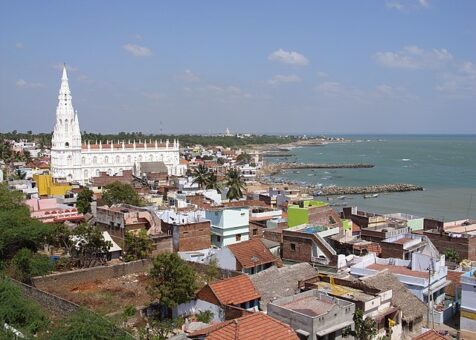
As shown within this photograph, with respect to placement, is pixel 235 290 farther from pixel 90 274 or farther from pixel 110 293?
pixel 90 274

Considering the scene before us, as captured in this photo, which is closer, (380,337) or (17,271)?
(380,337)

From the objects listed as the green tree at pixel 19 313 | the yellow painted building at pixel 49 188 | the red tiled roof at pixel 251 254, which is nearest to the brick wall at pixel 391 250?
the red tiled roof at pixel 251 254

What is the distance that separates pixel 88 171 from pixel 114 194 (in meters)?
38.0

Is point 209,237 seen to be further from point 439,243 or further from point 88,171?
point 88,171

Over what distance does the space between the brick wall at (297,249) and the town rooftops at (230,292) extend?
7.16 metres

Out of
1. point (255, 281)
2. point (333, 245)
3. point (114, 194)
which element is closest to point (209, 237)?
point (333, 245)

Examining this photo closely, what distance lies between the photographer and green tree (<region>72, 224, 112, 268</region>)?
78.7 feet

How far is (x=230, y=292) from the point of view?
17.2 m

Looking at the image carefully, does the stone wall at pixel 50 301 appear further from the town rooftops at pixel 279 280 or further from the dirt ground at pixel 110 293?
the town rooftops at pixel 279 280

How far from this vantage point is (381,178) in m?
97.7

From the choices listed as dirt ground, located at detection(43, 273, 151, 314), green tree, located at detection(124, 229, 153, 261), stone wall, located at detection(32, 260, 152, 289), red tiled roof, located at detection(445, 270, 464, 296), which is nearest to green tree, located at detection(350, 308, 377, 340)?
dirt ground, located at detection(43, 273, 151, 314)

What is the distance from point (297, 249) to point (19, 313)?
1265cm

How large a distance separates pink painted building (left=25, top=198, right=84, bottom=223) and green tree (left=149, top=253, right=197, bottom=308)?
15.8m

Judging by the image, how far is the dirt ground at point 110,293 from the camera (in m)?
18.6
